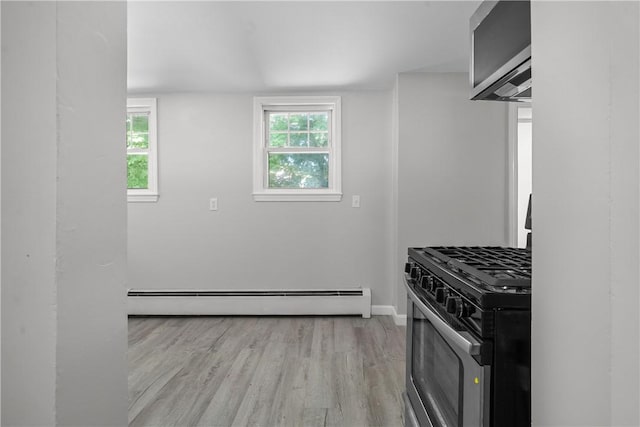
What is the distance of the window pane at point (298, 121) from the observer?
4.33 m

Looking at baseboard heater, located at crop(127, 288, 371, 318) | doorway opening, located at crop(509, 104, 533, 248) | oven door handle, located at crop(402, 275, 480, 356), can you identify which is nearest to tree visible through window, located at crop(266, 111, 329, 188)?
baseboard heater, located at crop(127, 288, 371, 318)

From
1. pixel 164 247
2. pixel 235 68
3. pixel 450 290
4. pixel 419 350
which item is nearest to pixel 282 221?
pixel 164 247

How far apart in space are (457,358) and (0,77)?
47.0 inches

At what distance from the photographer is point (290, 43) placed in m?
2.97

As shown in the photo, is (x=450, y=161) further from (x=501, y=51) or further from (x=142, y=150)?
(x=142, y=150)

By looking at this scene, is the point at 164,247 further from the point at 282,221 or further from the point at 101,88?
the point at 101,88

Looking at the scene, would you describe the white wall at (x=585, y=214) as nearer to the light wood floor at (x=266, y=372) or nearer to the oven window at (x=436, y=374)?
the oven window at (x=436, y=374)

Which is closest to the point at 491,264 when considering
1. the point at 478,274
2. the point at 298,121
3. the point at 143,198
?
the point at 478,274

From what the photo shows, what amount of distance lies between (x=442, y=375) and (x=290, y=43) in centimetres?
247

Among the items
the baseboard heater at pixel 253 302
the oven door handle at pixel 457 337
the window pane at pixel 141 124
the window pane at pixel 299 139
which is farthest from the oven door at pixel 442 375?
the window pane at pixel 141 124

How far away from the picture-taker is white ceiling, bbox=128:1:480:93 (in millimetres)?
2479

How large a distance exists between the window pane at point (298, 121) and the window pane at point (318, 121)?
2.0 inches

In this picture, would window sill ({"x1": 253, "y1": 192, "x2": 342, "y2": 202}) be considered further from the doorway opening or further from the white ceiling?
the doorway opening

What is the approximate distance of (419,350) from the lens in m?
1.55
